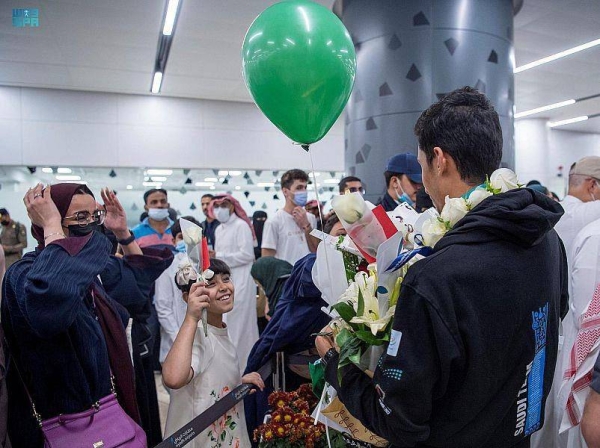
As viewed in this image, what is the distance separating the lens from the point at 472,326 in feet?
3.26

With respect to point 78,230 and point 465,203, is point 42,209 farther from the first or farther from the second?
point 465,203

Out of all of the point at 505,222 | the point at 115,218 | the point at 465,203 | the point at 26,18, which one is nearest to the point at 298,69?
the point at 465,203

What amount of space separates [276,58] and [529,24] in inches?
207

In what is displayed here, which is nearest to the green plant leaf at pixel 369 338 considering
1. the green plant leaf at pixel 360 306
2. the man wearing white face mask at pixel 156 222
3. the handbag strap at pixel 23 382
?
the green plant leaf at pixel 360 306

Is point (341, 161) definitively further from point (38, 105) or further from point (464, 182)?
point (464, 182)

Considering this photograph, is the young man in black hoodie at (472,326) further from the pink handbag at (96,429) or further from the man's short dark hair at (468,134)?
the pink handbag at (96,429)

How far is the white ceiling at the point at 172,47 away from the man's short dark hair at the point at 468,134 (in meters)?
4.30

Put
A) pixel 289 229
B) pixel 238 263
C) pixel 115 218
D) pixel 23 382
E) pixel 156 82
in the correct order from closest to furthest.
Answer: pixel 23 382, pixel 115 218, pixel 289 229, pixel 238 263, pixel 156 82

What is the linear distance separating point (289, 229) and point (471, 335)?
329cm

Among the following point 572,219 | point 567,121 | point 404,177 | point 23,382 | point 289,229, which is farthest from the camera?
point 567,121

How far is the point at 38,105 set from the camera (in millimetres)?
7355

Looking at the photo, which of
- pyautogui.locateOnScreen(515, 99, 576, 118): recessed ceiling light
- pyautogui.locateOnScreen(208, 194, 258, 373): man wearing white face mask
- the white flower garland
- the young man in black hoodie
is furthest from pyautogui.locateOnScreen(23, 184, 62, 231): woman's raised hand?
pyautogui.locateOnScreen(515, 99, 576, 118): recessed ceiling light

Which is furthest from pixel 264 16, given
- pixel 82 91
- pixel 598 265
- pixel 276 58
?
pixel 82 91

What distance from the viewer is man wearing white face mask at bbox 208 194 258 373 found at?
14.0ft
